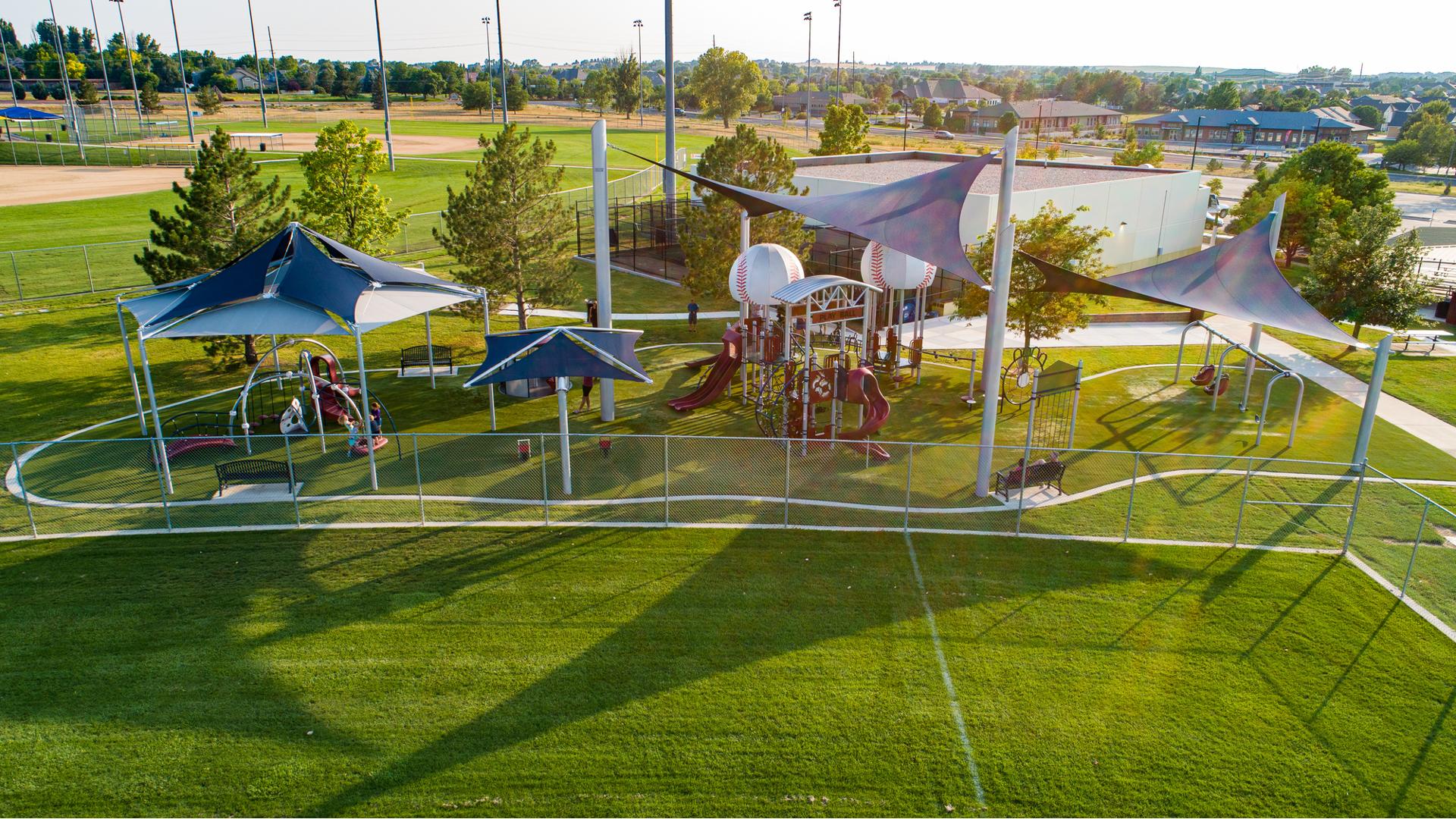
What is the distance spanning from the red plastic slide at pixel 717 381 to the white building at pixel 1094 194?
13957mm

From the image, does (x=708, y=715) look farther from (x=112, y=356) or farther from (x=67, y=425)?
(x=112, y=356)

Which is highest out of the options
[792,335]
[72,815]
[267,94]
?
[267,94]

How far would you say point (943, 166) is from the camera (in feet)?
121

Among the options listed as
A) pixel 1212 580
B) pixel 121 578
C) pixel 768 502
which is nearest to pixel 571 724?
pixel 768 502

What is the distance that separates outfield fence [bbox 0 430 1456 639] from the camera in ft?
52.0

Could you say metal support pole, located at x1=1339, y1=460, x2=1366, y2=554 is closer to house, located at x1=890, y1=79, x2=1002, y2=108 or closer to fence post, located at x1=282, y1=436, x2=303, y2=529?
fence post, located at x1=282, y1=436, x2=303, y2=529

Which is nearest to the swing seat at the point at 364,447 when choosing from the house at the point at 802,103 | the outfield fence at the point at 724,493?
the outfield fence at the point at 724,493

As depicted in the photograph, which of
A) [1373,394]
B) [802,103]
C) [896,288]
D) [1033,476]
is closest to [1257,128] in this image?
[802,103]

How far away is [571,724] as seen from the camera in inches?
433

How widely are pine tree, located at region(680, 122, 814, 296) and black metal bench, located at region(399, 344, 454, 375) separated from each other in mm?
7627

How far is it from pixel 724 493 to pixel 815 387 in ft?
13.3

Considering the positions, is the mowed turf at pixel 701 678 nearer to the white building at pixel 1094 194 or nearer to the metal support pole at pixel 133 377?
the metal support pole at pixel 133 377

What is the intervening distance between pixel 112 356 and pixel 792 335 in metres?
19.2

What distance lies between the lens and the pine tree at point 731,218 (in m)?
27.3
